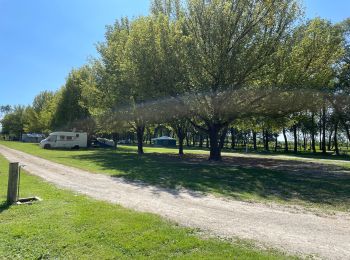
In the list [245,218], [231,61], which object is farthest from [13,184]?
[231,61]

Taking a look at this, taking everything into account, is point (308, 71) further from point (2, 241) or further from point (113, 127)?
point (113, 127)

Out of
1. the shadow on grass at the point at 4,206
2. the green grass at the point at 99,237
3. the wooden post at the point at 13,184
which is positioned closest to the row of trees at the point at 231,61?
the wooden post at the point at 13,184

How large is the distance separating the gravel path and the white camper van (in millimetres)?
35970

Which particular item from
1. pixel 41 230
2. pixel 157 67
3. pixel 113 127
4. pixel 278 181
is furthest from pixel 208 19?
pixel 113 127

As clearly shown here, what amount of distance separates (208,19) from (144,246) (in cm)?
1956

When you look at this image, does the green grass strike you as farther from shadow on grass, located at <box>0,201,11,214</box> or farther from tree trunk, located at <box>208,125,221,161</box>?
tree trunk, located at <box>208,125,221,161</box>

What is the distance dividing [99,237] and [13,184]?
175 inches

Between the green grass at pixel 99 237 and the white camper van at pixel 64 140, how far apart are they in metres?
39.6

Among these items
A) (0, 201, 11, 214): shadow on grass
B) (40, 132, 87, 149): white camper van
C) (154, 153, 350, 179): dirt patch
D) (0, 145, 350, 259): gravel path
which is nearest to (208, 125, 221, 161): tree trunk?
(154, 153, 350, 179): dirt patch

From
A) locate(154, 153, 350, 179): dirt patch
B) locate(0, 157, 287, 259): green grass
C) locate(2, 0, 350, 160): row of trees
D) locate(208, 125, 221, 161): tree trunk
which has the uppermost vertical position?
locate(2, 0, 350, 160): row of trees

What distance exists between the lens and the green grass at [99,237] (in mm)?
5559

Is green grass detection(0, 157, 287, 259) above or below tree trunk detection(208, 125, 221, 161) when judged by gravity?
below

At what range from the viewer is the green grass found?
5.56 metres

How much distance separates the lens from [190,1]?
23.5m
